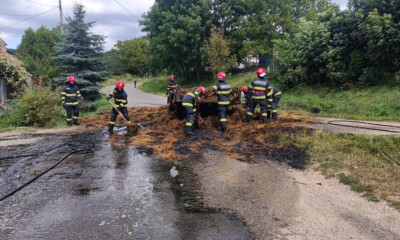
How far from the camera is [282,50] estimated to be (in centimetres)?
1978

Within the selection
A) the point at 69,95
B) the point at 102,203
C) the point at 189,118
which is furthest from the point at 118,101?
the point at 102,203

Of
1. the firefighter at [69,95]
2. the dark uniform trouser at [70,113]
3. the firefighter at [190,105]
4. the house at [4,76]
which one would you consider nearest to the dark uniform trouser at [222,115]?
the firefighter at [190,105]

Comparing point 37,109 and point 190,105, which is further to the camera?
point 37,109

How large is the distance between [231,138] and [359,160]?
353cm

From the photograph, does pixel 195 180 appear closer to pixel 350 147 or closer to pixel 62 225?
pixel 62 225

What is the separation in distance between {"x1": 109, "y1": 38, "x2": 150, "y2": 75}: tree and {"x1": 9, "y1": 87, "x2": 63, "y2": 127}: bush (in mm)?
54617

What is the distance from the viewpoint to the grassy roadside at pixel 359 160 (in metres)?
5.34

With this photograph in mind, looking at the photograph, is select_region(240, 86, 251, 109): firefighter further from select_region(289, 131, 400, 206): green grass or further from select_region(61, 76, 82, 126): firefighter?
select_region(61, 76, 82, 126): firefighter

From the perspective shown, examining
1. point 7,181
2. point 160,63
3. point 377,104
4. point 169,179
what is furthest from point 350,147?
point 160,63

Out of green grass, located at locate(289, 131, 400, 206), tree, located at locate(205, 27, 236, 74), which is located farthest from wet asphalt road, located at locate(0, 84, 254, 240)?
tree, located at locate(205, 27, 236, 74)

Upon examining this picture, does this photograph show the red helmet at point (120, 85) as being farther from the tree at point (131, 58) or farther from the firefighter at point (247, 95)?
the tree at point (131, 58)

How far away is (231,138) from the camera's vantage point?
30.1 feet

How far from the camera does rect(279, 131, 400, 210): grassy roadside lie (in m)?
5.34

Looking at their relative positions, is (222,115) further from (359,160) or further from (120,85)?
(359,160)
